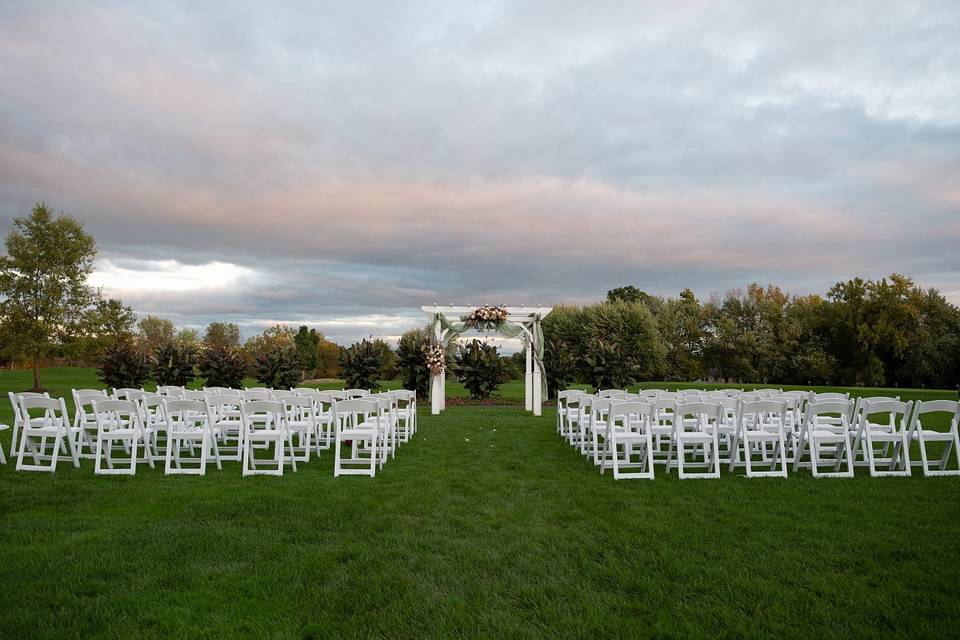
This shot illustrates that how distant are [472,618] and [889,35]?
37.4 ft

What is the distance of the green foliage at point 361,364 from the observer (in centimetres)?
1877

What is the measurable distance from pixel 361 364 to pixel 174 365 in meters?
6.62

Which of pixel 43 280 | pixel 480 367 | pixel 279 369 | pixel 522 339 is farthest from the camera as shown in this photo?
pixel 43 280

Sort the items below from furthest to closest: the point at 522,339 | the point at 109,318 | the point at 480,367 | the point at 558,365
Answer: the point at 109,318 < the point at 558,365 < the point at 480,367 < the point at 522,339

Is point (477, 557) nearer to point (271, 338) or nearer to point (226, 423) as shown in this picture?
point (226, 423)

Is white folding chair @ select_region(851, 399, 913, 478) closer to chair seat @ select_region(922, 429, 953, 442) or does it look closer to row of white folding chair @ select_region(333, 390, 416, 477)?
chair seat @ select_region(922, 429, 953, 442)

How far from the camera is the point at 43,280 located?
26109 mm

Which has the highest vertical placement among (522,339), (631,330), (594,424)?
(631,330)

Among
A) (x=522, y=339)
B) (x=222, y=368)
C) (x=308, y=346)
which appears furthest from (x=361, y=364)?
(x=308, y=346)

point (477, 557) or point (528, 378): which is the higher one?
point (528, 378)

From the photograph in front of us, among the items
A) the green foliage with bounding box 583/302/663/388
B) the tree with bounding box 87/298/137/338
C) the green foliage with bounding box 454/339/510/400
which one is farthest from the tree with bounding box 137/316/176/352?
the green foliage with bounding box 454/339/510/400

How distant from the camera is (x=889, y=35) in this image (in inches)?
385

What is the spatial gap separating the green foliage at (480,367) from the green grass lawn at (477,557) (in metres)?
11.5

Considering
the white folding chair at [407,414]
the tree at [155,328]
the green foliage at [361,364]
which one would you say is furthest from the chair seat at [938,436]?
the tree at [155,328]
